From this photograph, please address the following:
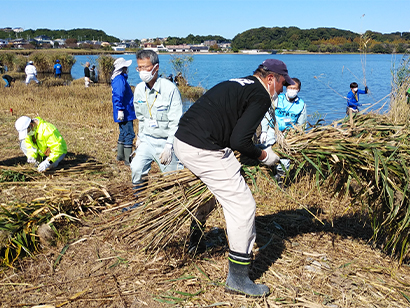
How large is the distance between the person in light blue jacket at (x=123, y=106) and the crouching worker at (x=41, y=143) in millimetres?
1145

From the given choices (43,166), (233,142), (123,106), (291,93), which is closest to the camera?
(233,142)

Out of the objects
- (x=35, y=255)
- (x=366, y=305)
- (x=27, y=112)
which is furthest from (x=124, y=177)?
(x=27, y=112)

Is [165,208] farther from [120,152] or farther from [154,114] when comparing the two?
[120,152]

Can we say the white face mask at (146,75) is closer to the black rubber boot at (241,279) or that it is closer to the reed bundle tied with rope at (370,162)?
the reed bundle tied with rope at (370,162)

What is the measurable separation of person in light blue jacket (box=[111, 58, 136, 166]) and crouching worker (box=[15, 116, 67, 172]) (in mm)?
1145

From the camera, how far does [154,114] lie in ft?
13.2

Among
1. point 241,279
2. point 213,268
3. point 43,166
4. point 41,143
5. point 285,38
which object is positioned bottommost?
point 213,268

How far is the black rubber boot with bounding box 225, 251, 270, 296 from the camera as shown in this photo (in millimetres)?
2840

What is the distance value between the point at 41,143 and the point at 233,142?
3.91 m

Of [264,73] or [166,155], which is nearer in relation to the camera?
[264,73]

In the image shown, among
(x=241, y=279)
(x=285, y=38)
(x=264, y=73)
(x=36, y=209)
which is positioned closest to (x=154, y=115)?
(x=264, y=73)

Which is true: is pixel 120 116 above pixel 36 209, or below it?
above

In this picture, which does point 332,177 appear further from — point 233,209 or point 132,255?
point 132,255

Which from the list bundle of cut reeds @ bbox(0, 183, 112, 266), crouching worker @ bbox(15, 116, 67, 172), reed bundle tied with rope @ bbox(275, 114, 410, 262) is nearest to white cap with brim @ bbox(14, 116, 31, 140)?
crouching worker @ bbox(15, 116, 67, 172)
